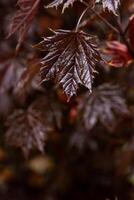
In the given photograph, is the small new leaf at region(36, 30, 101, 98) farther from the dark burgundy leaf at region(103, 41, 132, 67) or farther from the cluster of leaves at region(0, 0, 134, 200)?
the dark burgundy leaf at region(103, 41, 132, 67)

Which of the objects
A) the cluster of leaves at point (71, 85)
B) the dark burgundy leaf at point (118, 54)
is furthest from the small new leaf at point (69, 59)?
the dark burgundy leaf at point (118, 54)

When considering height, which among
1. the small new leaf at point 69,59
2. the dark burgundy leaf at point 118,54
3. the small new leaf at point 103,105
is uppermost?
the small new leaf at point 69,59

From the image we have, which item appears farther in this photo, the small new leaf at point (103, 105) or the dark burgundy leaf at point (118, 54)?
the small new leaf at point (103, 105)

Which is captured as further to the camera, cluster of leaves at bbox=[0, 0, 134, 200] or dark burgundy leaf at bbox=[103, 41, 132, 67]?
dark burgundy leaf at bbox=[103, 41, 132, 67]

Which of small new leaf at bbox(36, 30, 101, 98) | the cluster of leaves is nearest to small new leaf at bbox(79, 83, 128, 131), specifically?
the cluster of leaves

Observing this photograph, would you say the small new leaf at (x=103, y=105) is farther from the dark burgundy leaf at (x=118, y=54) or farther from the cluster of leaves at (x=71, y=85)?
the dark burgundy leaf at (x=118, y=54)

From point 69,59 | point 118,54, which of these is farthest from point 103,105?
point 69,59

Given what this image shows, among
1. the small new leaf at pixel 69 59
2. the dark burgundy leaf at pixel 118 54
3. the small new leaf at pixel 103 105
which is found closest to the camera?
the small new leaf at pixel 69 59
